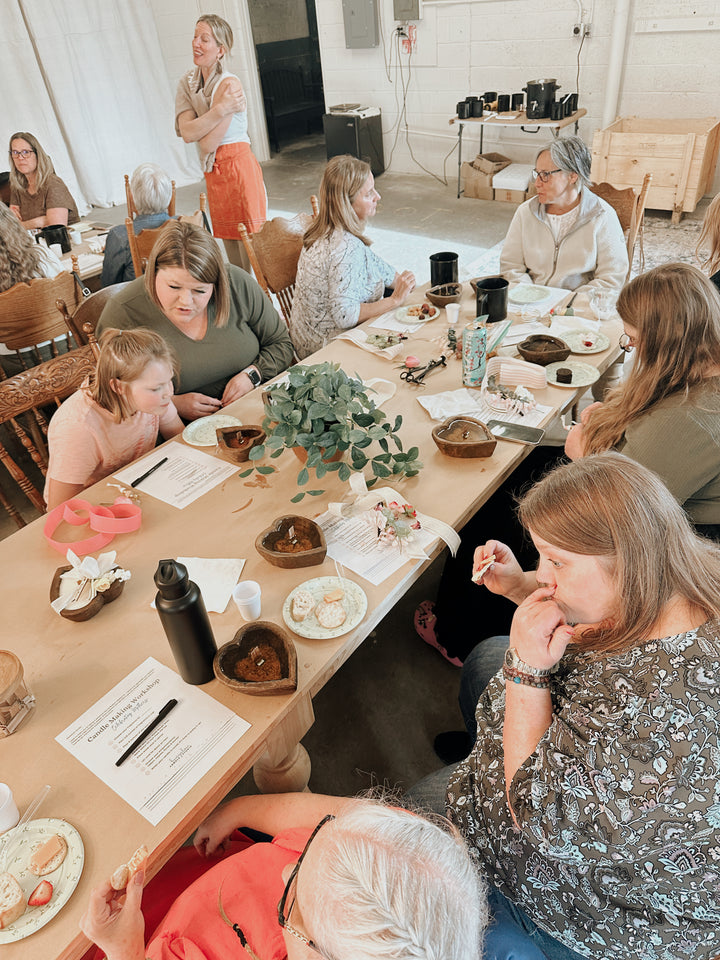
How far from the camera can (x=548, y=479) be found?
103 centimetres

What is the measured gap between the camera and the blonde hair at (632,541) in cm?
93

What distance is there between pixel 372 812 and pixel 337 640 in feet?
1.62

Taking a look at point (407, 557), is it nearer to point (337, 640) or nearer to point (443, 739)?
point (337, 640)

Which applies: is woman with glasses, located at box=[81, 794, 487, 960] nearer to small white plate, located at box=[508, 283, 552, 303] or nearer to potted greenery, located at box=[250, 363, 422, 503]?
potted greenery, located at box=[250, 363, 422, 503]

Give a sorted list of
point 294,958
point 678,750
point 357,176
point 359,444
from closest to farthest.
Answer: point 294,958, point 678,750, point 359,444, point 357,176

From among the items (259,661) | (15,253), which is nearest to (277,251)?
(15,253)

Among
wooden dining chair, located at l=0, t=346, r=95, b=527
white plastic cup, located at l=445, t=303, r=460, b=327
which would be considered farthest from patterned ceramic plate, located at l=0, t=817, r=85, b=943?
white plastic cup, located at l=445, t=303, r=460, b=327

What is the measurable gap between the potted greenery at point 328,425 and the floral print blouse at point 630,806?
0.74 m

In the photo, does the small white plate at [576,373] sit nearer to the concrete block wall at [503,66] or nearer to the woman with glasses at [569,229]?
the woman with glasses at [569,229]

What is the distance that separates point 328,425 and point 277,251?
1.58 metres

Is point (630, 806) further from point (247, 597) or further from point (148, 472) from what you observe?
point (148, 472)

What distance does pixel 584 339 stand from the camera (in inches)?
86.2

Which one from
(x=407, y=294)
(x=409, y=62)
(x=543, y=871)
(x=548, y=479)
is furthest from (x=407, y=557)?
(x=409, y=62)

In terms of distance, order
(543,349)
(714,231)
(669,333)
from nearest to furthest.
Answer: (669,333)
(543,349)
(714,231)
